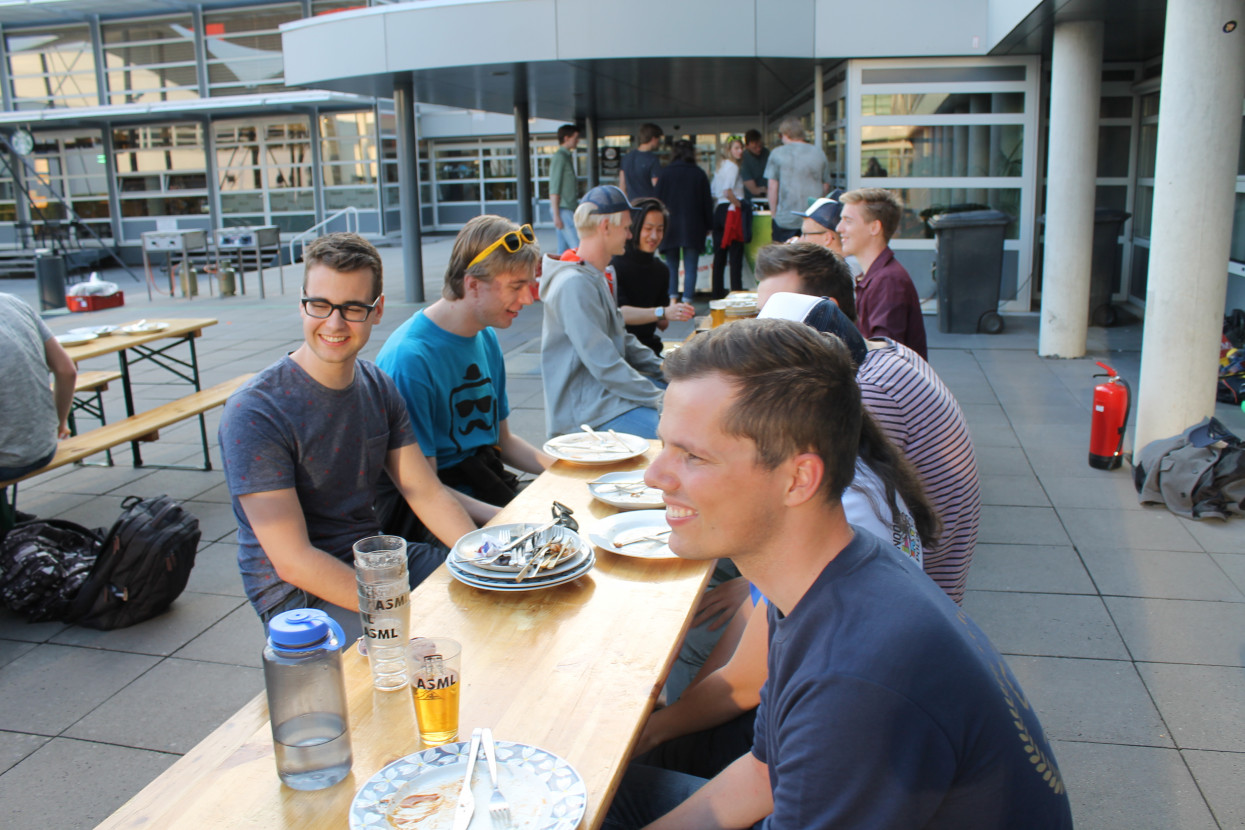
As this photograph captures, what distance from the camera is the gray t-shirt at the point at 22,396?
4.16m

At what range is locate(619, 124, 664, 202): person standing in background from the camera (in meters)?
11.8

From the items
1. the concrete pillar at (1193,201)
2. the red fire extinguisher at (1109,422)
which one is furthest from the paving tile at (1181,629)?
the concrete pillar at (1193,201)

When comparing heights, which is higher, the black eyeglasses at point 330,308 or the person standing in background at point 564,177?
the person standing in background at point 564,177

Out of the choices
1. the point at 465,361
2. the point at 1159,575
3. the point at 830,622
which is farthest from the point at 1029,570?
the point at 830,622

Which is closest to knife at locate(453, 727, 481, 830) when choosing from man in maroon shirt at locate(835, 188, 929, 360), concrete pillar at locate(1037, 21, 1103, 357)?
man in maroon shirt at locate(835, 188, 929, 360)

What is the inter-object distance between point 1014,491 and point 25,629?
4.95 metres

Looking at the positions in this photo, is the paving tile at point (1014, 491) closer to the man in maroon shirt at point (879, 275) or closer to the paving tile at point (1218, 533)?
the paving tile at point (1218, 533)

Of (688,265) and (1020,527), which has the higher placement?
(688,265)

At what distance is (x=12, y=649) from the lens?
3.80 m

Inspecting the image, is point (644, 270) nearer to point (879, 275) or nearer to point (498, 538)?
point (879, 275)

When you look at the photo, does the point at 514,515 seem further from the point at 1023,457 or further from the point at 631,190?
the point at 631,190

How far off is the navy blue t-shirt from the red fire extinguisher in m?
4.74

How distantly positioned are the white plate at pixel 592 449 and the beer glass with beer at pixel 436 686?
1.62 meters

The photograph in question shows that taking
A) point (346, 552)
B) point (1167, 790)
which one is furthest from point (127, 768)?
point (1167, 790)
